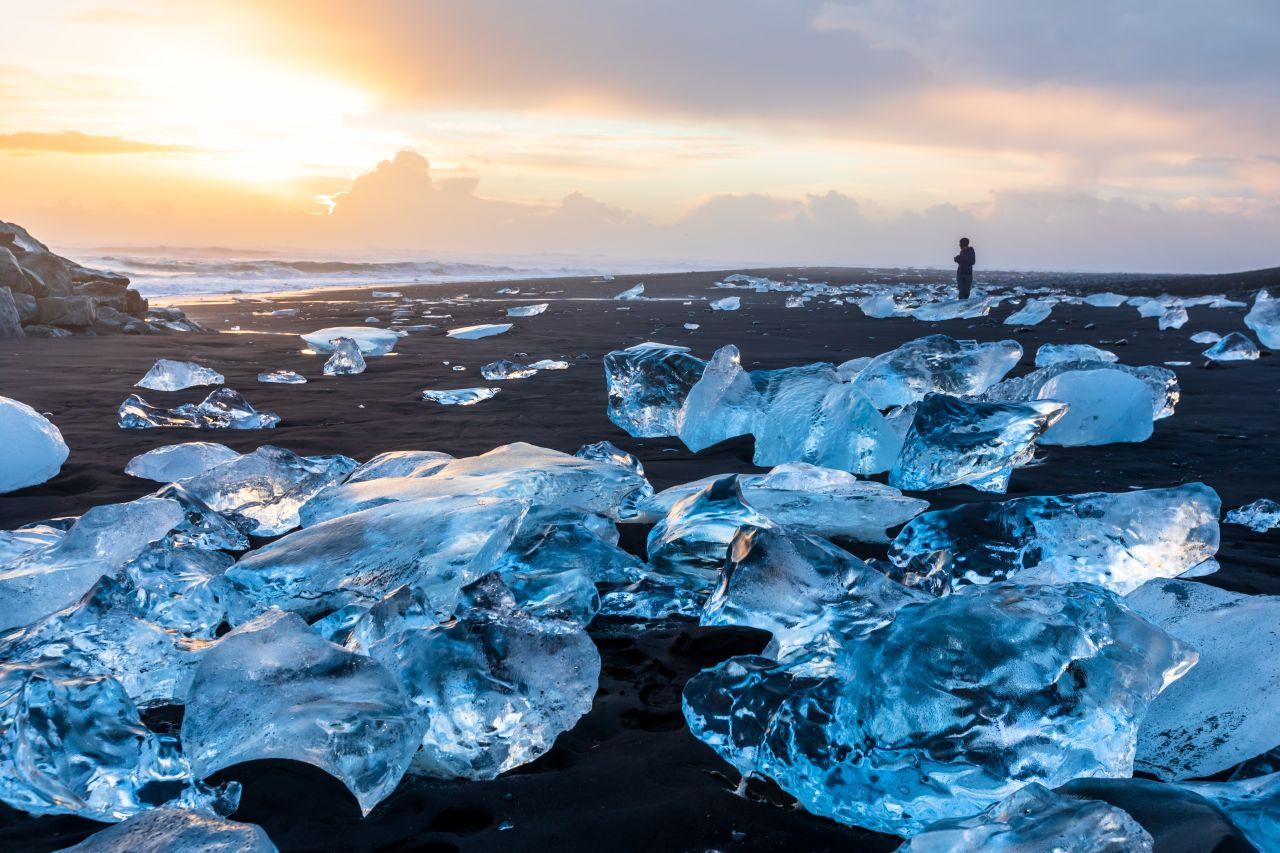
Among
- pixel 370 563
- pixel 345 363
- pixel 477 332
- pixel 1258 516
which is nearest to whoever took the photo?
pixel 370 563

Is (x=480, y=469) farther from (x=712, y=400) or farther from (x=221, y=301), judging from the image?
(x=221, y=301)

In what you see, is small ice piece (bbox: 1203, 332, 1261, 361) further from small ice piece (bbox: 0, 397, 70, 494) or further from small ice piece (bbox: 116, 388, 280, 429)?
small ice piece (bbox: 0, 397, 70, 494)

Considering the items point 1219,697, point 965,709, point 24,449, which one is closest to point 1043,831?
point 965,709

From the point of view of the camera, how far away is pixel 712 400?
3.80m

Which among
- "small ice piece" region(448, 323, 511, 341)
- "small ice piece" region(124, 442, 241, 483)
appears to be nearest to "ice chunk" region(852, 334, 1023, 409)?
"small ice piece" region(124, 442, 241, 483)

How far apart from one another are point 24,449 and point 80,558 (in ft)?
4.23

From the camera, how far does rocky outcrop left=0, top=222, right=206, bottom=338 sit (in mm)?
8945

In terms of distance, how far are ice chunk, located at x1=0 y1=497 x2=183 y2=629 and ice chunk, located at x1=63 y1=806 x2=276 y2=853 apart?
1.07 metres

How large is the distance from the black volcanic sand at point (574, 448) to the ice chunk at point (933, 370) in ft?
2.89

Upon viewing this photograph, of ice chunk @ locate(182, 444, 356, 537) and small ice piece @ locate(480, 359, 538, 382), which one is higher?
small ice piece @ locate(480, 359, 538, 382)

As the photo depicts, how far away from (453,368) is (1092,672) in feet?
17.8

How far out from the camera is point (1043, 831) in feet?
3.19

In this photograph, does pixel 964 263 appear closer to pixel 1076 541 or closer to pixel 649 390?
pixel 649 390

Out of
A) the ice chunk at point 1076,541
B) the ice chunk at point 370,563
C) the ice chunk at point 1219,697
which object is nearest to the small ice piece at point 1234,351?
the ice chunk at point 1076,541
